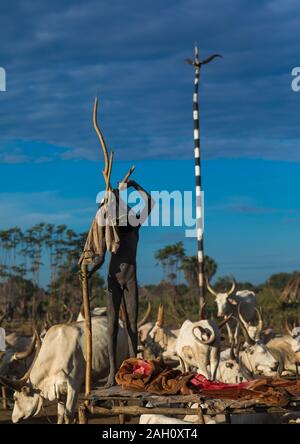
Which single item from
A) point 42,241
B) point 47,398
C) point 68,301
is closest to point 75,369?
point 47,398

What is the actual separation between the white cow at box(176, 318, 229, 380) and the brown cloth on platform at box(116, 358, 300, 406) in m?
4.28

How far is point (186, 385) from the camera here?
308 inches

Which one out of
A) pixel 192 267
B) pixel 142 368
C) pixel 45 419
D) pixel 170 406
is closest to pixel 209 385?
pixel 170 406

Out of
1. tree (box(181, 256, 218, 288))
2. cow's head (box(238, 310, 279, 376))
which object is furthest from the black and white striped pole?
tree (box(181, 256, 218, 288))

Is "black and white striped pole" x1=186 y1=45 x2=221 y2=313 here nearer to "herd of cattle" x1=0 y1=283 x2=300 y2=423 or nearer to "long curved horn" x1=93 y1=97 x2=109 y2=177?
"herd of cattle" x1=0 y1=283 x2=300 y2=423

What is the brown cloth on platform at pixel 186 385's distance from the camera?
7.34 meters

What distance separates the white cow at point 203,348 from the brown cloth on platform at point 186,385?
14.0 feet

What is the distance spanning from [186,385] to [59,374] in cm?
336

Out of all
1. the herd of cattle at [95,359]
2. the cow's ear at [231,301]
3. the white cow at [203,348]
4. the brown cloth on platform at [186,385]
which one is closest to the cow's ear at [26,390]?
the herd of cattle at [95,359]

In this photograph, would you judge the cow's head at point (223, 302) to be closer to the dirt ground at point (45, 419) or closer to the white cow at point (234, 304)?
the white cow at point (234, 304)

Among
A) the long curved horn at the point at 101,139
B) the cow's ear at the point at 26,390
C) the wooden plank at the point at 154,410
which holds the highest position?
the long curved horn at the point at 101,139

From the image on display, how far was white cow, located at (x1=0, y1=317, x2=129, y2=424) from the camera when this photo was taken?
10305 mm
